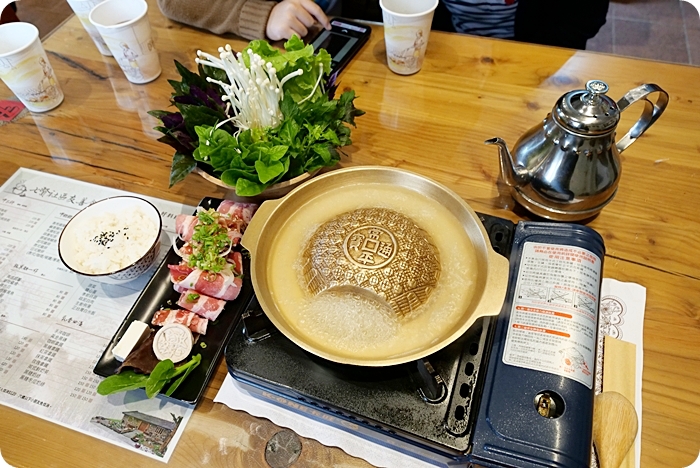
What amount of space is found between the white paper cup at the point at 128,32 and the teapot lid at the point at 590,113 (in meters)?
1.33

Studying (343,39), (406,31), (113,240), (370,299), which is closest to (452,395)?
(370,299)

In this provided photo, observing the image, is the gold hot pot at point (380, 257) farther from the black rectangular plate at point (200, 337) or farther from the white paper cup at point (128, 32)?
the white paper cup at point (128, 32)

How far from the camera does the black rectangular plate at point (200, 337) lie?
102cm

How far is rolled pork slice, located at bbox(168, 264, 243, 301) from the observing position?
1089mm

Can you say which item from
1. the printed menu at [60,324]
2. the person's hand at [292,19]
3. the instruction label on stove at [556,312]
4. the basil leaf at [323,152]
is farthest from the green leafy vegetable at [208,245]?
the person's hand at [292,19]

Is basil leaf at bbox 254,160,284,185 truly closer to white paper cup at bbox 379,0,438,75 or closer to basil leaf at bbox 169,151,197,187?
basil leaf at bbox 169,151,197,187

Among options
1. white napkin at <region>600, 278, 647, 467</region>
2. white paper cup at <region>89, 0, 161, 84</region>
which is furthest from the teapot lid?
white paper cup at <region>89, 0, 161, 84</region>

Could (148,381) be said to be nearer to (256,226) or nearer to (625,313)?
(256,226)

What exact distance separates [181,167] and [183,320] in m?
0.41

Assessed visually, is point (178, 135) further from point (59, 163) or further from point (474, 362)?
point (474, 362)

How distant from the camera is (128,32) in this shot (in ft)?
5.11

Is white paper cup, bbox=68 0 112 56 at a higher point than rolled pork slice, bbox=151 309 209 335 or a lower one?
higher

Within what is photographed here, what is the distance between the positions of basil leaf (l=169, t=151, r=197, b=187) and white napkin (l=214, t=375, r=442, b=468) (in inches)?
20.9

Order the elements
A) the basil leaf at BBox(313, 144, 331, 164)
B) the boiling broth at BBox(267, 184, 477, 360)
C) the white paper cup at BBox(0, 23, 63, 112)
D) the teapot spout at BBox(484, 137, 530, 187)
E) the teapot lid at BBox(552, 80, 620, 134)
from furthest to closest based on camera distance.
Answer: the white paper cup at BBox(0, 23, 63, 112) < the basil leaf at BBox(313, 144, 331, 164) < the teapot spout at BBox(484, 137, 530, 187) < the teapot lid at BBox(552, 80, 620, 134) < the boiling broth at BBox(267, 184, 477, 360)
